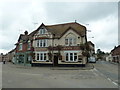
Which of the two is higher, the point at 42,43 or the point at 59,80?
the point at 42,43

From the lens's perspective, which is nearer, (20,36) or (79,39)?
(79,39)

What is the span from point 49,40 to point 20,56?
12.7 m

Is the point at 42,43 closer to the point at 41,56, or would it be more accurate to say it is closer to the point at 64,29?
the point at 41,56

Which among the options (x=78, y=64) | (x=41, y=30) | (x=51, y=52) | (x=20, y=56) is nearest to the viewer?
(x=78, y=64)

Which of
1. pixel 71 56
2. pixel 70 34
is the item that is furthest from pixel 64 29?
pixel 71 56

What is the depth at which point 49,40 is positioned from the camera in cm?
3222

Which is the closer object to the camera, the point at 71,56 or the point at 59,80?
the point at 59,80

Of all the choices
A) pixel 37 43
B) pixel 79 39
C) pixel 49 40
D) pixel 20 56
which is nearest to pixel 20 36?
pixel 20 56

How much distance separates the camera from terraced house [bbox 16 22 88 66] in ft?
97.7

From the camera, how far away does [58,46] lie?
1197 inches

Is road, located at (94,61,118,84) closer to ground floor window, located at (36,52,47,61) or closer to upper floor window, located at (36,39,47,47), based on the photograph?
ground floor window, located at (36,52,47,61)

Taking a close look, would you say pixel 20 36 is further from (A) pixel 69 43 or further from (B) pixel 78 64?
(B) pixel 78 64

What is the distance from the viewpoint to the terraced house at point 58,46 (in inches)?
1172

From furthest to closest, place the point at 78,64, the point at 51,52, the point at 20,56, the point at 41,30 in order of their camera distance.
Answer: the point at 20,56 < the point at 41,30 < the point at 51,52 < the point at 78,64
